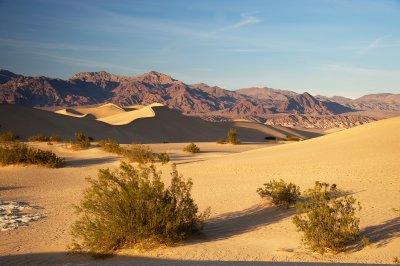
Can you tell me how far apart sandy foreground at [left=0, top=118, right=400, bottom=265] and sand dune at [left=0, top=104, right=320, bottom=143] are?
25.3 metres

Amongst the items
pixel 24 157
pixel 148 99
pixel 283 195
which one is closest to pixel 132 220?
pixel 283 195

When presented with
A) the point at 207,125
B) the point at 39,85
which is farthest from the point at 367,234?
the point at 39,85

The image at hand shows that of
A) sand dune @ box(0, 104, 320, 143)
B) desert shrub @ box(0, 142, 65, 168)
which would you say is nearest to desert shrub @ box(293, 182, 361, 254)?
desert shrub @ box(0, 142, 65, 168)

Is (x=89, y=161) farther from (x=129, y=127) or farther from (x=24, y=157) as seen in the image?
(x=129, y=127)

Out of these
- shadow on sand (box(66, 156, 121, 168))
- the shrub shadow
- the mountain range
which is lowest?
the shrub shadow

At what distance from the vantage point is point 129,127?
2203 inches

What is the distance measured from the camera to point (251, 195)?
13953mm

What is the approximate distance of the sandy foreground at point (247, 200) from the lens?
27.3ft

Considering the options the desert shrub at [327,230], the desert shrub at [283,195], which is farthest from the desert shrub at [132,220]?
the desert shrub at [283,195]

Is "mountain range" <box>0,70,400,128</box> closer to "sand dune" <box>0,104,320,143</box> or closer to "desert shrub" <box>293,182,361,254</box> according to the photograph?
"sand dune" <box>0,104,320,143</box>

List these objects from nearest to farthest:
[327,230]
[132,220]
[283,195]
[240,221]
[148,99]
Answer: [327,230]
[132,220]
[240,221]
[283,195]
[148,99]

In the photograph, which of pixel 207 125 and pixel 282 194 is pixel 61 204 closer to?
pixel 282 194

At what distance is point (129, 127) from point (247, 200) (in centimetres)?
4407

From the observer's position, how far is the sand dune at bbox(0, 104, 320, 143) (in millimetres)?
49875
